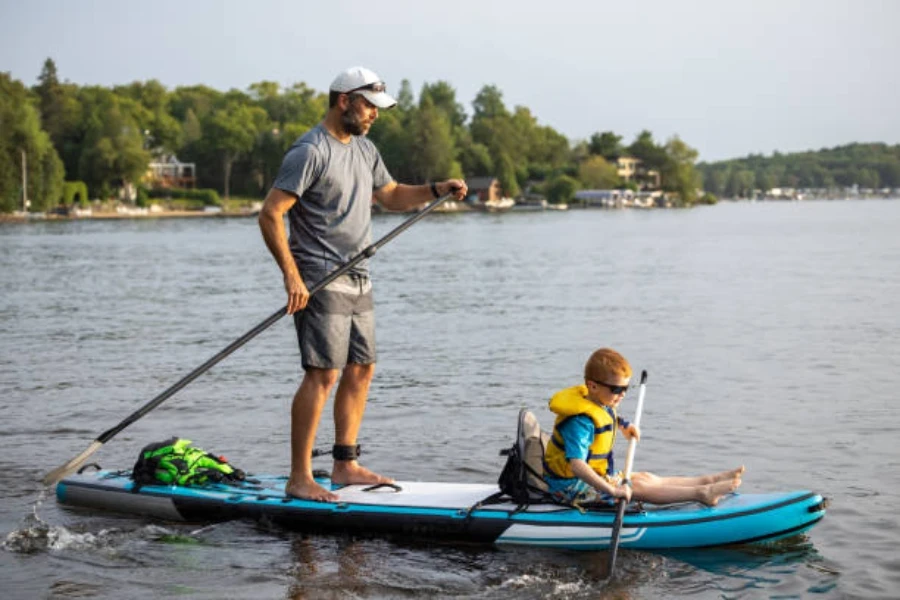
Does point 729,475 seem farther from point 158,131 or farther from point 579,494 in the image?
point 158,131

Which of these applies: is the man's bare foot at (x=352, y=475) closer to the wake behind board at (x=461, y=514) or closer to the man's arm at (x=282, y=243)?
the wake behind board at (x=461, y=514)

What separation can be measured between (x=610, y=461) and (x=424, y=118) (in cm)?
14994

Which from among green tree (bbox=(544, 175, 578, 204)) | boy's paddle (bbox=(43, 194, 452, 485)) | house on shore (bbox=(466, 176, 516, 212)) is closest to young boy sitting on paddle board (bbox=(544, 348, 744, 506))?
boy's paddle (bbox=(43, 194, 452, 485))

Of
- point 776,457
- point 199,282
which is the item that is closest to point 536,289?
point 199,282

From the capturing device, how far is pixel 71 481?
8227 mm

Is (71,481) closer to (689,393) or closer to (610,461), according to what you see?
(610,461)

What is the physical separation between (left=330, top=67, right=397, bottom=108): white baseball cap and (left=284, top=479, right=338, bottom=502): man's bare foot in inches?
95.6

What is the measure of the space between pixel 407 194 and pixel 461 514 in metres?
2.17

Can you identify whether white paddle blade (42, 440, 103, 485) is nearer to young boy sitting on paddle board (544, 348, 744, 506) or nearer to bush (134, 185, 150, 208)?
young boy sitting on paddle board (544, 348, 744, 506)

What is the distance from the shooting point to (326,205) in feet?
23.4

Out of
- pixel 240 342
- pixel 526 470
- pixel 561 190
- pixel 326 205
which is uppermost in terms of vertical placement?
pixel 561 190

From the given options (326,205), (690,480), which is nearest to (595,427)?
(690,480)

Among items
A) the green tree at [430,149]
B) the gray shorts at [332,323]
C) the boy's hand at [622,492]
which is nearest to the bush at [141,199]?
the green tree at [430,149]

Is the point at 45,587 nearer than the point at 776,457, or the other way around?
the point at 45,587
